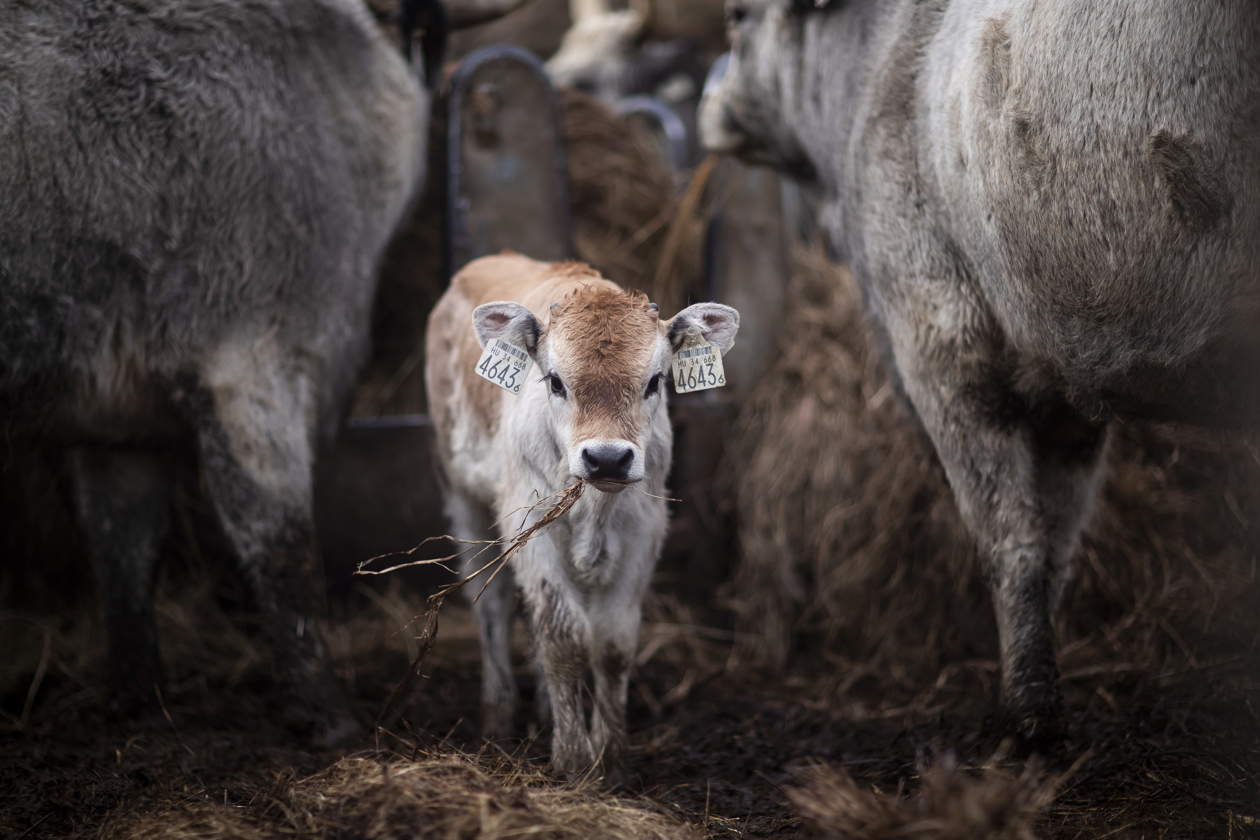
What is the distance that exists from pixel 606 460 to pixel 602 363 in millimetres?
347

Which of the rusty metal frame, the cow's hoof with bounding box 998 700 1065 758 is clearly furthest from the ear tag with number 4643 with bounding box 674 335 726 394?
the rusty metal frame

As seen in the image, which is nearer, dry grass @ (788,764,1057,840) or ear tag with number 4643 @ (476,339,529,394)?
dry grass @ (788,764,1057,840)

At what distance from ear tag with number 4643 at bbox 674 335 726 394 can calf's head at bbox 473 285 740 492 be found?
3cm

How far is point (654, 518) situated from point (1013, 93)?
1.82 metres

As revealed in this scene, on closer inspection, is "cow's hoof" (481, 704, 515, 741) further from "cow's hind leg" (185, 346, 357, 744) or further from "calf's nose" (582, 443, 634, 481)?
"calf's nose" (582, 443, 634, 481)

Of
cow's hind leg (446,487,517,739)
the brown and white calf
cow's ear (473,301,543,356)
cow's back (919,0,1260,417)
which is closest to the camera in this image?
cow's back (919,0,1260,417)

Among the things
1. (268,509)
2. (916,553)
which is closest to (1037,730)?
(916,553)

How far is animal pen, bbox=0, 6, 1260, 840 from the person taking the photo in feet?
10.7

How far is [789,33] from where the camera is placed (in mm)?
5168

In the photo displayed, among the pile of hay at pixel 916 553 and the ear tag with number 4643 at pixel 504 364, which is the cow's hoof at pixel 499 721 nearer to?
the ear tag with number 4643 at pixel 504 364

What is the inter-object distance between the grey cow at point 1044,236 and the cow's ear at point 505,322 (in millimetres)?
1547

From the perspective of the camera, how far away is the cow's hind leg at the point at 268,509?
3934 mm

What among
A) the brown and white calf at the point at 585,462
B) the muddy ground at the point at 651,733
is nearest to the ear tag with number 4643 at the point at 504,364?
the brown and white calf at the point at 585,462

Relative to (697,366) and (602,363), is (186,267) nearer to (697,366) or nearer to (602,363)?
(602,363)
